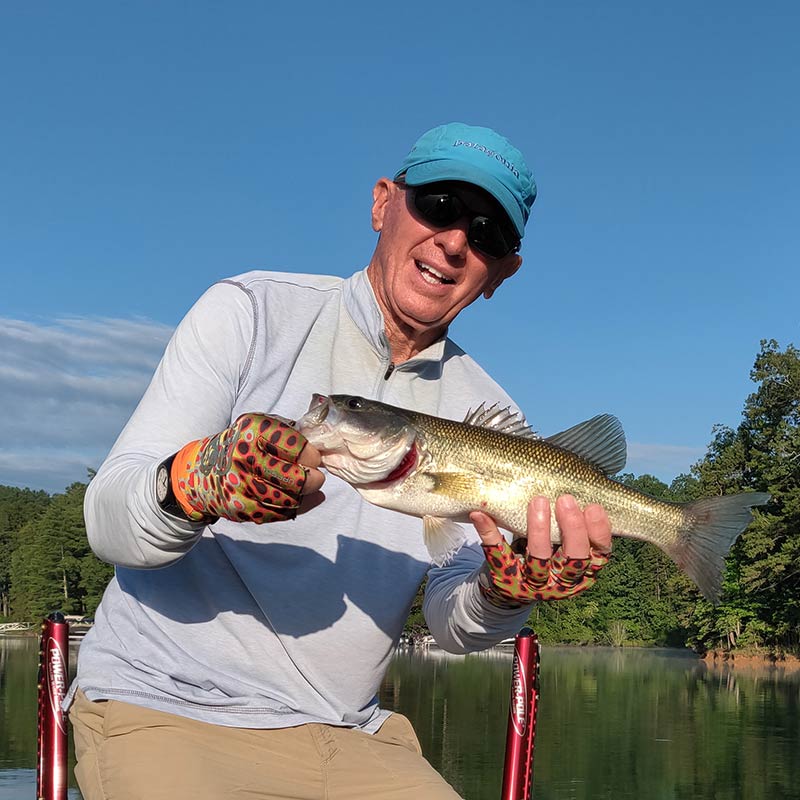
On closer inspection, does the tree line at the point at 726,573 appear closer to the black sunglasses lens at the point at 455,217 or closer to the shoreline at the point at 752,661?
the shoreline at the point at 752,661

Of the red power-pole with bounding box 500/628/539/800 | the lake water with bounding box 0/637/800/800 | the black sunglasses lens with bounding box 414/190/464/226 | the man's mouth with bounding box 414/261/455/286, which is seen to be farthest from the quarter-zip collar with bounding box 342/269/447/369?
the lake water with bounding box 0/637/800/800

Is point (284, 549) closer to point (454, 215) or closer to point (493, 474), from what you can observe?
point (493, 474)

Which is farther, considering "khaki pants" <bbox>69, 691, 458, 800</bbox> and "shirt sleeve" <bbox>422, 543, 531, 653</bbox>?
"shirt sleeve" <bbox>422, 543, 531, 653</bbox>

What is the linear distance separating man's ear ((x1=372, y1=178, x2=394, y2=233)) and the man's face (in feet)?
0.40

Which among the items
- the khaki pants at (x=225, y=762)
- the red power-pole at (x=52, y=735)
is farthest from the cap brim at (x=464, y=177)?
the red power-pole at (x=52, y=735)

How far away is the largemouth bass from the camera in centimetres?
339

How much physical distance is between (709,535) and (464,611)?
104cm

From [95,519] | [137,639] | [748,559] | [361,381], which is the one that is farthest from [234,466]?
[748,559]

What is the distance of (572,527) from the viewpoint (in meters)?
3.59

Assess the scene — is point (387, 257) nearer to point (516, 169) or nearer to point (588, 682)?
point (516, 169)

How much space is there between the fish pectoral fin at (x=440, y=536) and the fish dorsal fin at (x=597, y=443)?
0.56 meters

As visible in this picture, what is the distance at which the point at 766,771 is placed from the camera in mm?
24297

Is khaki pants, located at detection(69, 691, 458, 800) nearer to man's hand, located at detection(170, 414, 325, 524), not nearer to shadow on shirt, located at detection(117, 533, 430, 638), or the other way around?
shadow on shirt, located at detection(117, 533, 430, 638)

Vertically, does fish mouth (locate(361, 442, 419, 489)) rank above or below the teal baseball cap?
below
